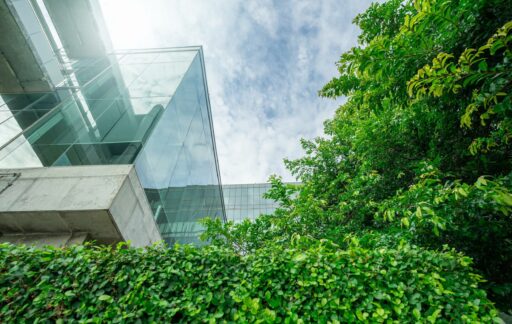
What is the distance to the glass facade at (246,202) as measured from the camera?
31094 mm

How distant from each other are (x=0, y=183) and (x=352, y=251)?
8183 millimetres

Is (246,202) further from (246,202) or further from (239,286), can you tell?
(239,286)

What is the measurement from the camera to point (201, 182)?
13391mm

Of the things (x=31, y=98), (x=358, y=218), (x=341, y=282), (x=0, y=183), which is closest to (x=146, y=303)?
(x=341, y=282)

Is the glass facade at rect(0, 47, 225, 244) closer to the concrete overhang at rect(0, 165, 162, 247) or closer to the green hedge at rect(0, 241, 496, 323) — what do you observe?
the concrete overhang at rect(0, 165, 162, 247)

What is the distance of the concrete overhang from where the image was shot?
197 inches

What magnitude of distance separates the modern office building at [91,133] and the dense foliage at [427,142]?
2.75 metres

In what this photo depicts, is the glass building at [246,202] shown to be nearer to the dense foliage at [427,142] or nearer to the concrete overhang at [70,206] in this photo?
the dense foliage at [427,142]

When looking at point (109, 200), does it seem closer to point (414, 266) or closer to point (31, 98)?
point (414, 266)

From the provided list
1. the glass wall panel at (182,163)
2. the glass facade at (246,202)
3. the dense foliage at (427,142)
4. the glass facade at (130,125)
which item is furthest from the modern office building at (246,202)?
the dense foliage at (427,142)

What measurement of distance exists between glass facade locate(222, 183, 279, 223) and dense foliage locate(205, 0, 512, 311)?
23985mm

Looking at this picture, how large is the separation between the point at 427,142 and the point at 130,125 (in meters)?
8.81

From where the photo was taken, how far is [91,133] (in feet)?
23.7

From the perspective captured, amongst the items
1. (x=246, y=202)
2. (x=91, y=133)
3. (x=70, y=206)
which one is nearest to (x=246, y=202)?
(x=246, y=202)
